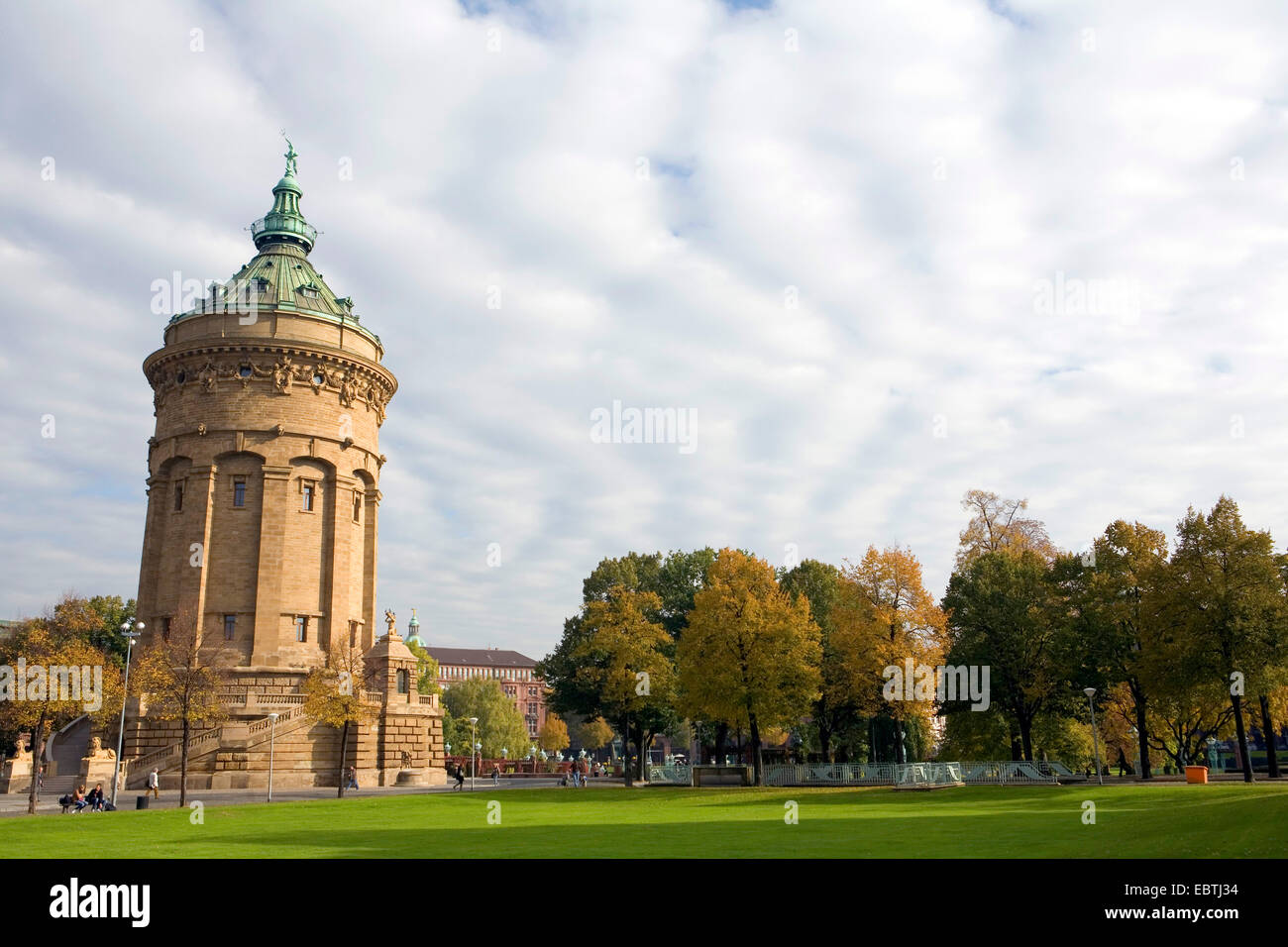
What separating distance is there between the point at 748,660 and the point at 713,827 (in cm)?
2215

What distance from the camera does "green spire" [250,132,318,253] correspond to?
66.3 m

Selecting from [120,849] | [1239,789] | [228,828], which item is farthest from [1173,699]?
[120,849]

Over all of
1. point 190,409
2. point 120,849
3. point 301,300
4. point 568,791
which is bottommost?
point 568,791

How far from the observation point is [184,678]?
41250 mm

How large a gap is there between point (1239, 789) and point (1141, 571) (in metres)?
15.0

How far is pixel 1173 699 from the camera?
44562mm

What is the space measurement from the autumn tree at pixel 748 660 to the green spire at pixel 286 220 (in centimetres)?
4014

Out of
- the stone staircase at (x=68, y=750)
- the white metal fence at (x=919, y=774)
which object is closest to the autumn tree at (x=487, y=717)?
the stone staircase at (x=68, y=750)

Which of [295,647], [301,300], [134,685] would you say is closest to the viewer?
[134,685]

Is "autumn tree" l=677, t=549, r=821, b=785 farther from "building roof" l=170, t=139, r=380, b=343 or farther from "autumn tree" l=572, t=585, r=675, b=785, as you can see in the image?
"building roof" l=170, t=139, r=380, b=343

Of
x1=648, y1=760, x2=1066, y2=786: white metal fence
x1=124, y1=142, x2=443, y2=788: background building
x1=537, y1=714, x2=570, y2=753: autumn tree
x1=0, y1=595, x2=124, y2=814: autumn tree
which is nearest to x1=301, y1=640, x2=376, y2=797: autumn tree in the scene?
x1=124, y1=142, x2=443, y2=788: background building

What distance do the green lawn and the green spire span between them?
43496mm

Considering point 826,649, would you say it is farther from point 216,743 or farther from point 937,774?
point 216,743
